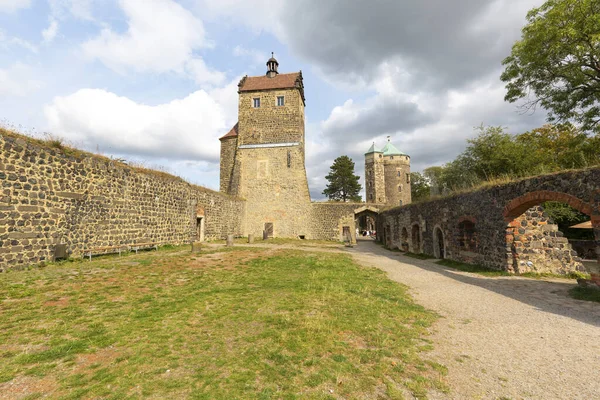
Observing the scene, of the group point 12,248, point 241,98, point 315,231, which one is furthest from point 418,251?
point 241,98

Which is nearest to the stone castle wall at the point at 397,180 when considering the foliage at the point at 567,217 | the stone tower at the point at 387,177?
the stone tower at the point at 387,177

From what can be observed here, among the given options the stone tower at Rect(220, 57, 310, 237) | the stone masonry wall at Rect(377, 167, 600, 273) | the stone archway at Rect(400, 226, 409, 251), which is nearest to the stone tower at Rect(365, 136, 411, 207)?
the stone tower at Rect(220, 57, 310, 237)

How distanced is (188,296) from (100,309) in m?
1.58

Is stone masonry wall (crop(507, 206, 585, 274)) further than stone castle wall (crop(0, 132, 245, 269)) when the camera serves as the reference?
Yes

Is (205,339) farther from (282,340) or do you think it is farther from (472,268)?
Answer: (472,268)

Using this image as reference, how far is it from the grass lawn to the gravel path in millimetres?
388

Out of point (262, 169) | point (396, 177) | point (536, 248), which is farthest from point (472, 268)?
point (396, 177)

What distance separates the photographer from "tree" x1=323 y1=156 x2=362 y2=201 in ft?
167

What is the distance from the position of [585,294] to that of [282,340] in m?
7.52

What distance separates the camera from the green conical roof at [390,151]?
46.9m

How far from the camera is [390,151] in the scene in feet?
156

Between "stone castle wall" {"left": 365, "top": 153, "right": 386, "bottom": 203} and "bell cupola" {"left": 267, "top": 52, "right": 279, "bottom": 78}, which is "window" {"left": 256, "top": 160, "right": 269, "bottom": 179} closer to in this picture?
"bell cupola" {"left": 267, "top": 52, "right": 279, "bottom": 78}

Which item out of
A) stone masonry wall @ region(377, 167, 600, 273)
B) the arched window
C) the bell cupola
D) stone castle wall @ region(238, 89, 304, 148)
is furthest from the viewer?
the bell cupola

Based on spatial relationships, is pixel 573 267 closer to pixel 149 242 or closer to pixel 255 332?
pixel 255 332
